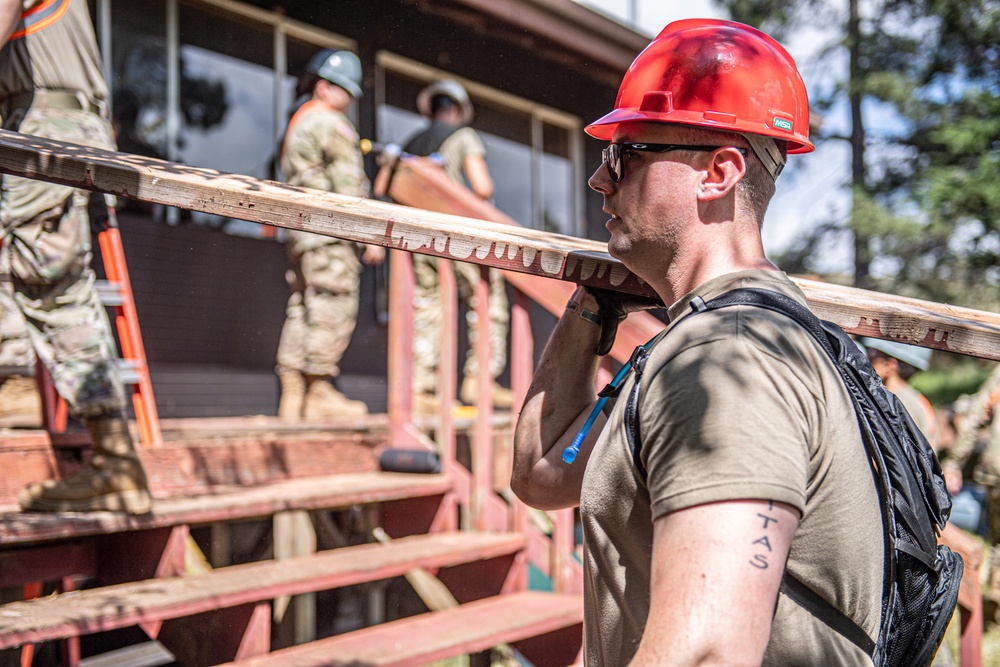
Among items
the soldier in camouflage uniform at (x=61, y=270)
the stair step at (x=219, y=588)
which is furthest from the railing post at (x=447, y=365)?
the soldier in camouflage uniform at (x=61, y=270)

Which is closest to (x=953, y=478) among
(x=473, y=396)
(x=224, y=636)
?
(x=473, y=396)

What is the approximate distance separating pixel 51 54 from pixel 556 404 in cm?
233

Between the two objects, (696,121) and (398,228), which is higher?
(696,121)

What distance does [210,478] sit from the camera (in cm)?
369

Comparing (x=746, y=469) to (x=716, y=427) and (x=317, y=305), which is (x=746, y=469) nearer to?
(x=716, y=427)

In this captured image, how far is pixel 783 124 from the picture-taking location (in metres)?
1.40

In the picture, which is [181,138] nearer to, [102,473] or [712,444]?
[102,473]

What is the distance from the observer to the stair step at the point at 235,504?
273cm

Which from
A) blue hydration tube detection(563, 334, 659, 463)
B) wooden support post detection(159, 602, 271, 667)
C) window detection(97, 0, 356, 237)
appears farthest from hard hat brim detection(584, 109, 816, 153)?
window detection(97, 0, 356, 237)

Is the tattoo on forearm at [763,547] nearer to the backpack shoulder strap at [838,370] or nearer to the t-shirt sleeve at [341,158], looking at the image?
the backpack shoulder strap at [838,370]

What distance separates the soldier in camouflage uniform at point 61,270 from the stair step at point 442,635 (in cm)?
79

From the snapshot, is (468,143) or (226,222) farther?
(468,143)

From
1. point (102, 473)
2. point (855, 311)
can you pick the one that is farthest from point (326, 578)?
point (855, 311)

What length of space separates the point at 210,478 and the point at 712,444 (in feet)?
10.0
